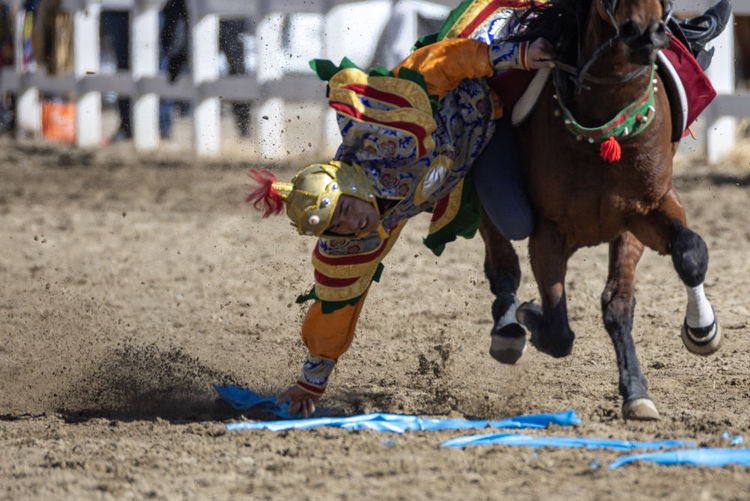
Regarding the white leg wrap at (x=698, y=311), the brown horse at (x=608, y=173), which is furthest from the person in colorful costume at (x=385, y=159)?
the white leg wrap at (x=698, y=311)

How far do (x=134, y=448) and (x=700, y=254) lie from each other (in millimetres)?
1878

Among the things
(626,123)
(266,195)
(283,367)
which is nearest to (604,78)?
(626,123)

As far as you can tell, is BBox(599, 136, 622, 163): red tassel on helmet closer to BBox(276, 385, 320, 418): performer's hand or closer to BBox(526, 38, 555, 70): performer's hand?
BBox(526, 38, 555, 70): performer's hand

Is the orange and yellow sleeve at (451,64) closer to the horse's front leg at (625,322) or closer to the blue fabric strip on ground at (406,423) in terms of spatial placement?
the horse's front leg at (625,322)

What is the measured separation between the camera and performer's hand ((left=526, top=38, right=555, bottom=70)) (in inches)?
129

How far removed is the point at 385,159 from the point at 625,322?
1.04m

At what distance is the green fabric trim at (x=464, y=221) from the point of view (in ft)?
12.6

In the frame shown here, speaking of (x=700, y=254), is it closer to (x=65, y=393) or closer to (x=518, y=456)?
(x=518, y=456)

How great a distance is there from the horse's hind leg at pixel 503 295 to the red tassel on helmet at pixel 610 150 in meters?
0.98

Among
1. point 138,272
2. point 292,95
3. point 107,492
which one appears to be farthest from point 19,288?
point 292,95

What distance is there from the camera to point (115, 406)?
4000mm

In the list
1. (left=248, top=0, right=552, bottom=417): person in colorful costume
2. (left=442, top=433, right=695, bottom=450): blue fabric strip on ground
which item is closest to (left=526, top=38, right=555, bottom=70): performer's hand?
(left=248, top=0, right=552, bottom=417): person in colorful costume

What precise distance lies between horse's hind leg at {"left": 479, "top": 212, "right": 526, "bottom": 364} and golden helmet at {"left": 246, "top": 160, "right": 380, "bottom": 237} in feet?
3.20

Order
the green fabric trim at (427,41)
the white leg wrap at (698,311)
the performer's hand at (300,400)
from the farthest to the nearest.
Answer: the green fabric trim at (427,41) → the performer's hand at (300,400) → the white leg wrap at (698,311)
